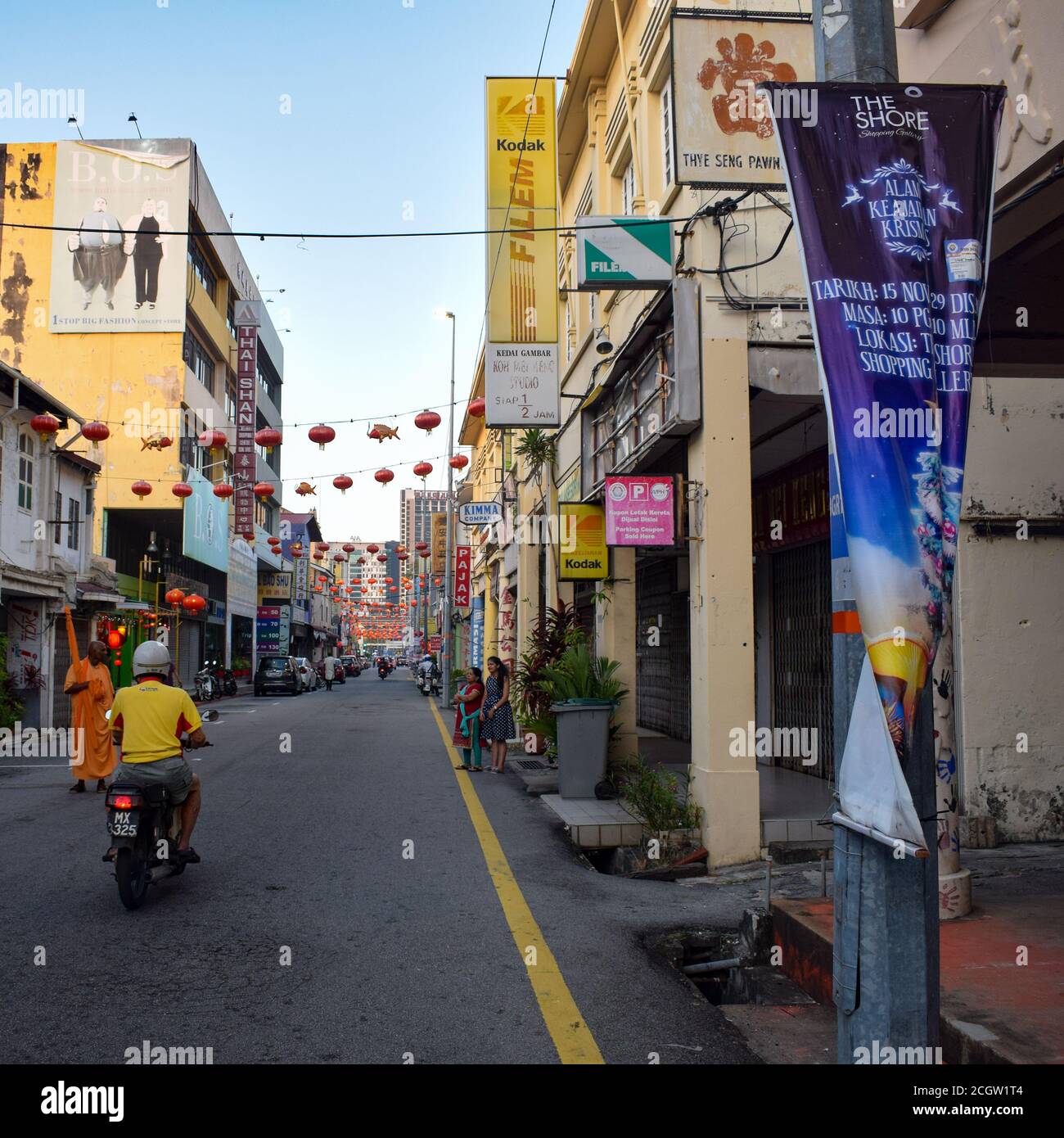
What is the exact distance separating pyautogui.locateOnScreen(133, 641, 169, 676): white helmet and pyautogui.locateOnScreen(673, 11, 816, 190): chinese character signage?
5.12 meters

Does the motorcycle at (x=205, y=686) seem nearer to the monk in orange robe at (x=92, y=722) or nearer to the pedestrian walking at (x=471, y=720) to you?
the pedestrian walking at (x=471, y=720)

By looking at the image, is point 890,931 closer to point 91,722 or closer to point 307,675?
point 91,722

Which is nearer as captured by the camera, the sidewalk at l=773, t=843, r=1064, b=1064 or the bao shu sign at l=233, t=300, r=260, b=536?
the sidewalk at l=773, t=843, r=1064, b=1064

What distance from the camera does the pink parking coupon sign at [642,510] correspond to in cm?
974

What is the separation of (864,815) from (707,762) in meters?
5.30

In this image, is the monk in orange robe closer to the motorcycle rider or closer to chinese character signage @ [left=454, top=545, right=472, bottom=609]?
the motorcycle rider

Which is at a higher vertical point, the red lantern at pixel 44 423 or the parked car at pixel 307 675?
the red lantern at pixel 44 423

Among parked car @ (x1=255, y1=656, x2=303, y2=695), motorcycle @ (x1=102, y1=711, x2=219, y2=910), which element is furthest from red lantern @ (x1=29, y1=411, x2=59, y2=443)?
parked car @ (x1=255, y1=656, x2=303, y2=695)

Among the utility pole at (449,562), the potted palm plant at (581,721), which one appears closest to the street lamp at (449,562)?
the utility pole at (449,562)

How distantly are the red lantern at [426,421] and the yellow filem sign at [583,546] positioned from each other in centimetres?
699

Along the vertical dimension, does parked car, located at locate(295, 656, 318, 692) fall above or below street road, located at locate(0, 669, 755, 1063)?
below

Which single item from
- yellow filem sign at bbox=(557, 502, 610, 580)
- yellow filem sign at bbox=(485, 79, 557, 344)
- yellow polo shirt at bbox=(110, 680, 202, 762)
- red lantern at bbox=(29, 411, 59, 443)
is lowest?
yellow polo shirt at bbox=(110, 680, 202, 762)

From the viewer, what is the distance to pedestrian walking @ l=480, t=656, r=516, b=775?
Result: 47.5 feet
